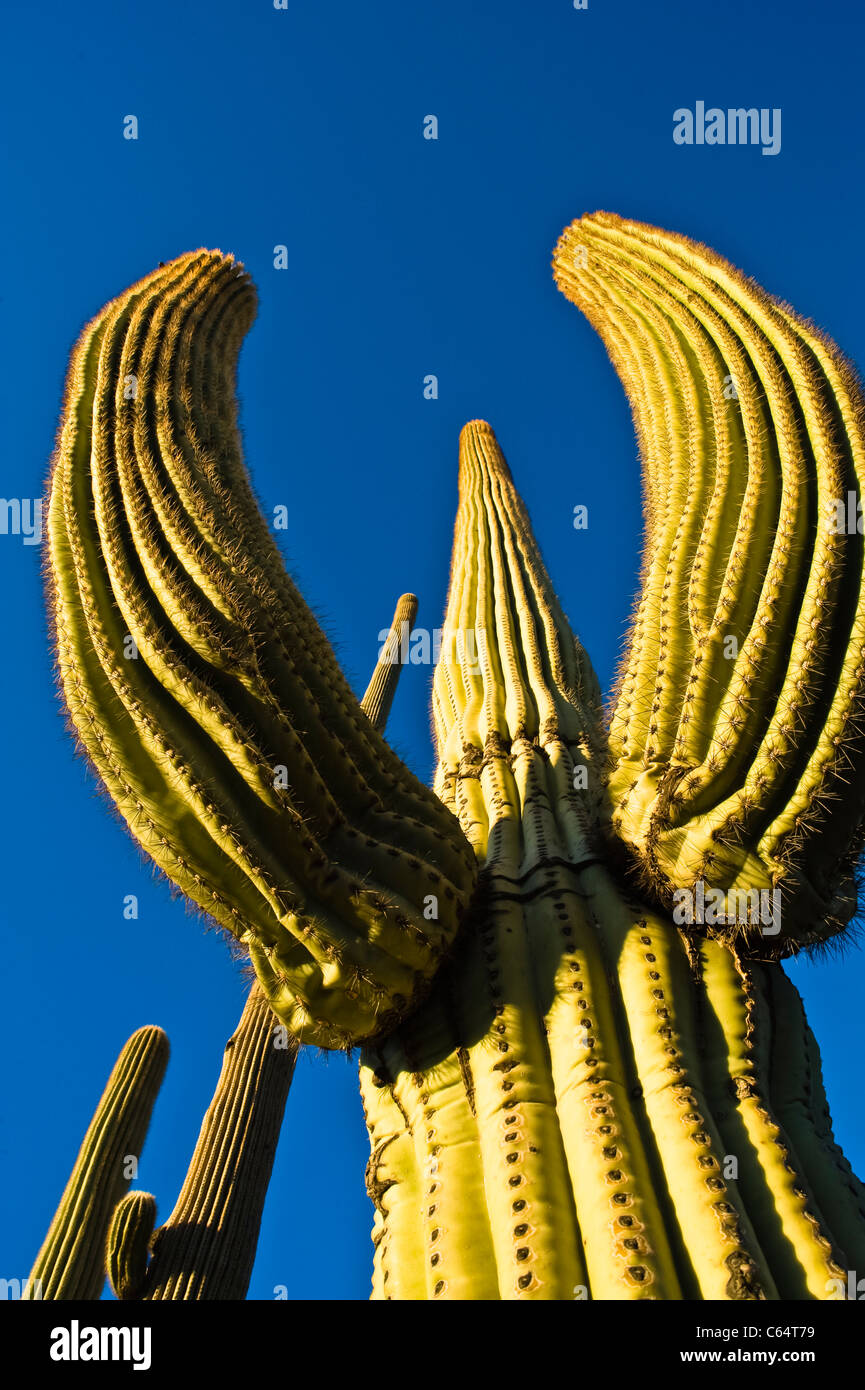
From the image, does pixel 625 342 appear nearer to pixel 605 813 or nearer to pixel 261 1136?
pixel 605 813

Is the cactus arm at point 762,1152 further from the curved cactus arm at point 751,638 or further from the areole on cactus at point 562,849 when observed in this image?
the curved cactus arm at point 751,638

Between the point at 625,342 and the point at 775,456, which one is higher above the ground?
the point at 625,342

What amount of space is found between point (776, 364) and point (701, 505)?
76 centimetres

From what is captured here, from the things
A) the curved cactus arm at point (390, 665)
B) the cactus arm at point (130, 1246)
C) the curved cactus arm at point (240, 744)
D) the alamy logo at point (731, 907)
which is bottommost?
the cactus arm at point (130, 1246)

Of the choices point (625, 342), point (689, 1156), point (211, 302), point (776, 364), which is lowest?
point (689, 1156)

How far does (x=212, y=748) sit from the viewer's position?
322cm

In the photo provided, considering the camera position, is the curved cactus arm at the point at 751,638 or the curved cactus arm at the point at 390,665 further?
the curved cactus arm at the point at 390,665

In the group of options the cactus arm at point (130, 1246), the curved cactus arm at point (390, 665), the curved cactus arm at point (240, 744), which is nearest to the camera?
the curved cactus arm at point (240, 744)

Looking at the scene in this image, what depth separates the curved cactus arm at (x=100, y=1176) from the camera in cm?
686

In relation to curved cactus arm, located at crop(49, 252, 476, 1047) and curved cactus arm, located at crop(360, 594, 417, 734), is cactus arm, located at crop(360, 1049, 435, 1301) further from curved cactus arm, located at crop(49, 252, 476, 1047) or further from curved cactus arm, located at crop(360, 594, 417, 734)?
curved cactus arm, located at crop(360, 594, 417, 734)

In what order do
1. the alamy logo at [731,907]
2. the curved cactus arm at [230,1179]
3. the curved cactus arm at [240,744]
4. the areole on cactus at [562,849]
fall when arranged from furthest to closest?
the curved cactus arm at [230,1179], the alamy logo at [731,907], the curved cactus arm at [240,744], the areole on cactus at [562,849]
